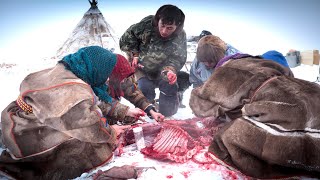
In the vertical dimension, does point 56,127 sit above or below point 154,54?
below

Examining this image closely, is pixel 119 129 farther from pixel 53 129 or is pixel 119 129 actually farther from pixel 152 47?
pixel 152 47

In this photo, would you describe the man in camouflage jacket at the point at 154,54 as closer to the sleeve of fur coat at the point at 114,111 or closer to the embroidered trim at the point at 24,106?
the sleeve of fur coat at the point at 114,111

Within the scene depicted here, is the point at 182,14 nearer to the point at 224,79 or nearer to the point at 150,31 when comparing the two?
the point at 150,31

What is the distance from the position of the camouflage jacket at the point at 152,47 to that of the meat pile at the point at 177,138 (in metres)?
1.50

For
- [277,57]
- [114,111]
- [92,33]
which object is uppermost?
[92,33]

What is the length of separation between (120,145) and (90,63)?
87 centimetres

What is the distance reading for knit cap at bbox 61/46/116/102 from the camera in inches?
79.6

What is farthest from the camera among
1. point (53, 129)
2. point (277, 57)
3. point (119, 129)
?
point (277, 57)

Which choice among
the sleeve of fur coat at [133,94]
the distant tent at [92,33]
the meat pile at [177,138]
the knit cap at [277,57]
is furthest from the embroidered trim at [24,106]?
the distant tent at [92,33]

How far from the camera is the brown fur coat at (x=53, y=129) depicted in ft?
5.49

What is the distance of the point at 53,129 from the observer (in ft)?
5.84

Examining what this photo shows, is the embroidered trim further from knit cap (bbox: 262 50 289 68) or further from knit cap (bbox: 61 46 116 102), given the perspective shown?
knit cap (bbox: 262 50 289 68)

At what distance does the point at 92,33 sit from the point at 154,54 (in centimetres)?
728

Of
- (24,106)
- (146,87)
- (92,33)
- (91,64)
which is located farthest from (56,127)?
(92,33)
